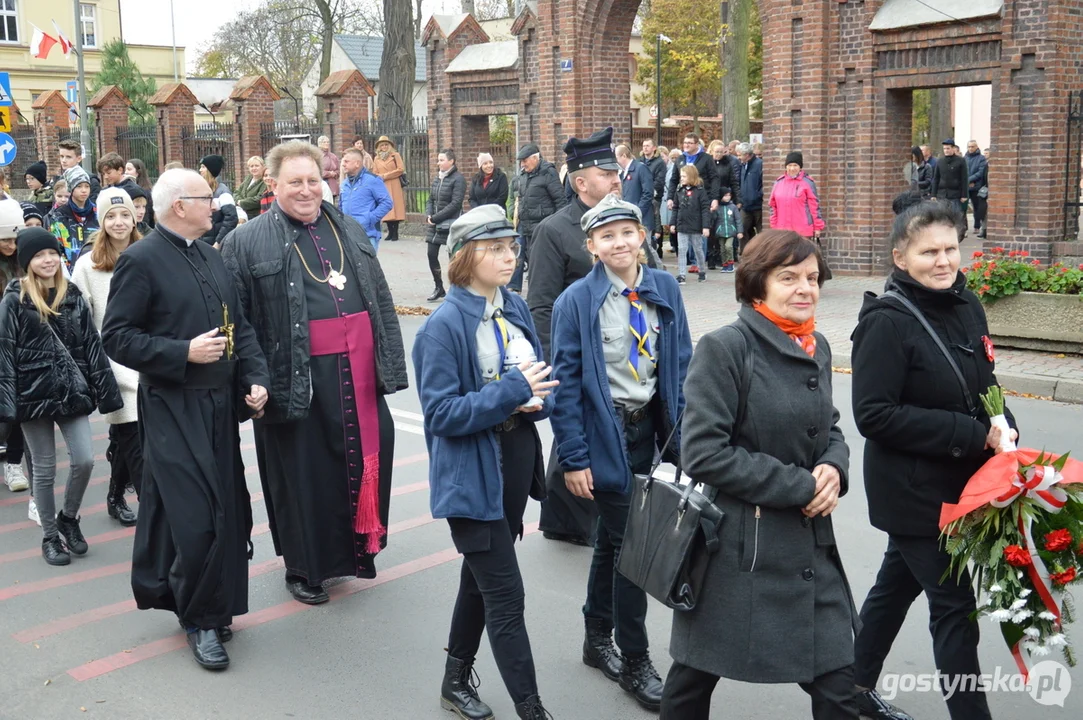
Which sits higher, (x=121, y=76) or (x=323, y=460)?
(x=121, y=76)

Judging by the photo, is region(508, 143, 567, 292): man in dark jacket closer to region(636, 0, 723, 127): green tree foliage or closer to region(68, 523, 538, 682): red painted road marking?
region(68, 523, 538, 682): red painted road marking

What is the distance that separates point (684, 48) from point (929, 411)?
39914 mm

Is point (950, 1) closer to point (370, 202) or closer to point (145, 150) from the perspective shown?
point (370, 202)

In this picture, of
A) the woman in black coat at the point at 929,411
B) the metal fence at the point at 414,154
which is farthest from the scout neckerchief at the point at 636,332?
the metal fence at the point at 414,154

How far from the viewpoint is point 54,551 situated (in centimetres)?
654

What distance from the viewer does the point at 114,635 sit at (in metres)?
5.46

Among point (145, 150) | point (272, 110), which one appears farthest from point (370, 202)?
point (145, 150)

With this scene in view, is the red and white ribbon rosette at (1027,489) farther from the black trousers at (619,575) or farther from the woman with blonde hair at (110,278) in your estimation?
the woman with blonde hair at (110,278)

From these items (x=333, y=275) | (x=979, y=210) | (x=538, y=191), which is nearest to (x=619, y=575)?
(x=333, y=275)

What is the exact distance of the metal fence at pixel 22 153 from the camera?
38125mm

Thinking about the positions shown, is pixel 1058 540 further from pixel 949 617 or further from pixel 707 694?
pixel 707 694

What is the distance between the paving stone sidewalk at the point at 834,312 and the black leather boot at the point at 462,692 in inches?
146

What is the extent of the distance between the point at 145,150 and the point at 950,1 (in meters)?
23.8

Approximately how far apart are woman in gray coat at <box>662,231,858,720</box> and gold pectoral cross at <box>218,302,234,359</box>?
2485 mm
